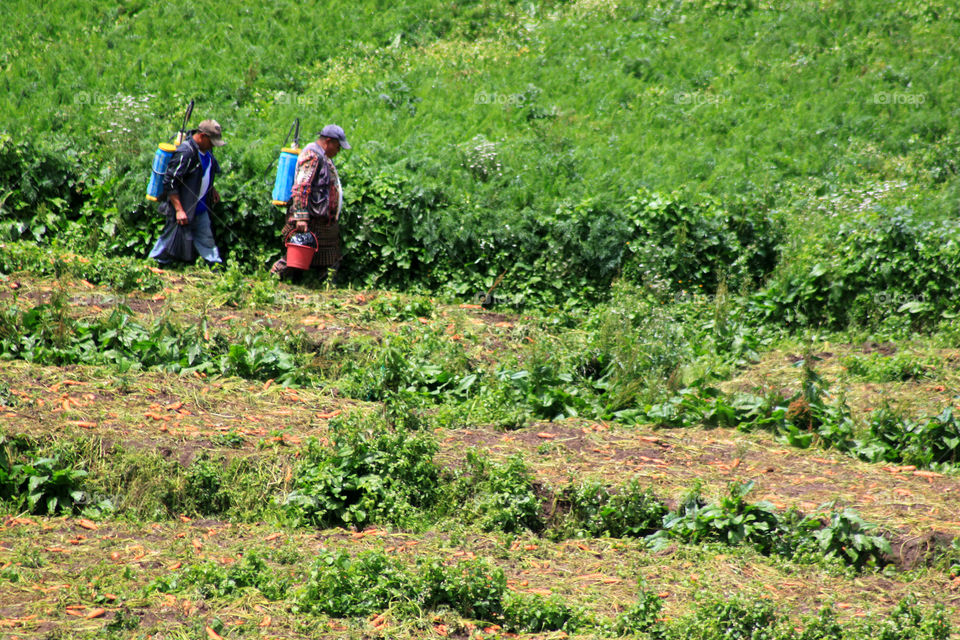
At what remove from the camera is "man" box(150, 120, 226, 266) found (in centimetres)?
934

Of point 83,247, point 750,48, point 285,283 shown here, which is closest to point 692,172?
point 750,48

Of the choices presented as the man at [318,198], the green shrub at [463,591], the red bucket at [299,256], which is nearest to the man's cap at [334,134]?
the man at [318,198]

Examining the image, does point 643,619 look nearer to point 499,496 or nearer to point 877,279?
point 499,496

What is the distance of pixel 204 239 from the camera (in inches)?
382

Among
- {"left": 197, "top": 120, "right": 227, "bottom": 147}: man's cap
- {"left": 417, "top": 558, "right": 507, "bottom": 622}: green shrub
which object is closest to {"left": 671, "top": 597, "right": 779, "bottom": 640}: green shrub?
{"left": 417, "top": 558, "right": 507, "bottom": 622}: green shrub

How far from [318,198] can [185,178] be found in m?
1.40

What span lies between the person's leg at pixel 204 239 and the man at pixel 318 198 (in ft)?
2.31

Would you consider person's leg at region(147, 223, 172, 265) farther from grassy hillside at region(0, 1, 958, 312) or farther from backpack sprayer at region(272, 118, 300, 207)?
backpack sprayer at region(272, 118, 300, 207)

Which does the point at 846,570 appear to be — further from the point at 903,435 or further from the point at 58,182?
the point at 58,182

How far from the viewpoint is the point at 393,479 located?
5.35 m

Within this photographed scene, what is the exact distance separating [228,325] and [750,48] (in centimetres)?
1020

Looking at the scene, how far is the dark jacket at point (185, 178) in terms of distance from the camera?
366 inches

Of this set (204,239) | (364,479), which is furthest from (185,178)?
(364,479)

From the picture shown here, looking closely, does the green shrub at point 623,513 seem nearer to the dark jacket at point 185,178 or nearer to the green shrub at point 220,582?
the green shrub at point 220,582
